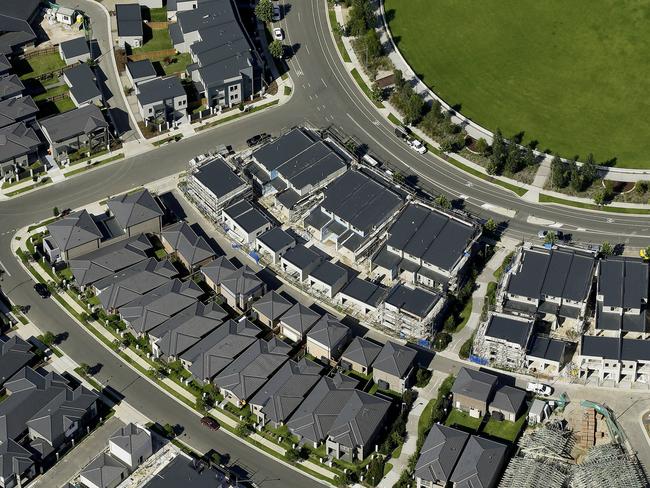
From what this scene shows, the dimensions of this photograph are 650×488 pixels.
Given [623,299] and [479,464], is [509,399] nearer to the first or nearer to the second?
[479,464]

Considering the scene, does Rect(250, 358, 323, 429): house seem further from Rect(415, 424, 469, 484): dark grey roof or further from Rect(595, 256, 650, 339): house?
Rect(595, 256, 650, 339): house

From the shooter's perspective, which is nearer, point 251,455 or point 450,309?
point 251,455

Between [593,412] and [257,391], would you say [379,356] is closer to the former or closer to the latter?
[257,391]

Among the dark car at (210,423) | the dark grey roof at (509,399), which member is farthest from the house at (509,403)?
the dark car at (210,423)

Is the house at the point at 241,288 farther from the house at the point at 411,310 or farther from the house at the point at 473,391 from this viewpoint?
the house at the point at 473,391

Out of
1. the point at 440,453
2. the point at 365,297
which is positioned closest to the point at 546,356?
the point at 440,453

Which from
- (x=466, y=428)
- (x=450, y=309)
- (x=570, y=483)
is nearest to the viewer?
(x=570, y=483)

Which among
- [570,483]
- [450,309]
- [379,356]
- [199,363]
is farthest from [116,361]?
[570,483]
